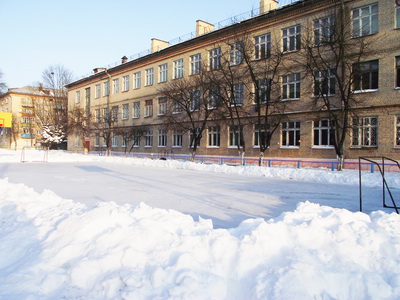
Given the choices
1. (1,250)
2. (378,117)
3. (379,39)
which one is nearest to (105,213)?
(1,250)

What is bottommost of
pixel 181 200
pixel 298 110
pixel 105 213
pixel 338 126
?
pixel 181 200

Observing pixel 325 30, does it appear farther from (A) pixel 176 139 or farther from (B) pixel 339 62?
(A) pixel 176 139

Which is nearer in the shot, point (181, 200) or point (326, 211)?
point (326, 211)

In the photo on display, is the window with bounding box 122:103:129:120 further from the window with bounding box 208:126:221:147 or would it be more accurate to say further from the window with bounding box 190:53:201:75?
the window with bounding box 208:126:221:147

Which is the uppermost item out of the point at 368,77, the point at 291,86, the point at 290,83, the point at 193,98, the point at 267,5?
the point at 267,5

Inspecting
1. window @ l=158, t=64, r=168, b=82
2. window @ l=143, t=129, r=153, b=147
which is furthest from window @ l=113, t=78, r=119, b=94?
window @ l=143, t=129, r=153, b=147

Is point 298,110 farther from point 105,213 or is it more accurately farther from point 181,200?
point 105,213

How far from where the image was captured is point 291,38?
24969 mm

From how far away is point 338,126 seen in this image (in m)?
18.4

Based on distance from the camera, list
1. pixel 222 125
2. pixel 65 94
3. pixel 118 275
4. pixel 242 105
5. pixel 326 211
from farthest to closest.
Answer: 1. pixel 65 94
2. pixel 222 125
3. pixel 242 105
4. pixel 326 211
5. pixel 118 275

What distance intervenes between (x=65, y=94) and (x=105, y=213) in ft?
214

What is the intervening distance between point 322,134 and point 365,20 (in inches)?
334

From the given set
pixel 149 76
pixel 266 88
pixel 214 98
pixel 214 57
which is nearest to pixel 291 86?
pixel 266 88

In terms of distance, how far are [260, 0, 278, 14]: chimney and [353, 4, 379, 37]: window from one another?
28.2ft
